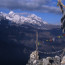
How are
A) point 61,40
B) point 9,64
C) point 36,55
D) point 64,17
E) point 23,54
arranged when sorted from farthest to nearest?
point 61,40 < point 23,54 < point 9,64 < point 36,55 < point 64,17

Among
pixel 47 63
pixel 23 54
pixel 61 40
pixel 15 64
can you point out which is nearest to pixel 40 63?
pixel 47 63

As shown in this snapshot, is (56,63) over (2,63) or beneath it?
over

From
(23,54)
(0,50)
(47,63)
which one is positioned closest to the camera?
(47,63)

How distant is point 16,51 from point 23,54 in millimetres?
9922

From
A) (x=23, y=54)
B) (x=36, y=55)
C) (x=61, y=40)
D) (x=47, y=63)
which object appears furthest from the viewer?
(x=61, y=40)

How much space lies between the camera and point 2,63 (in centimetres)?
7069

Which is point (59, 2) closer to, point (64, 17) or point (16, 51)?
point (64, 17)

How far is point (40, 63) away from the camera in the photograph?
3334 centimetres

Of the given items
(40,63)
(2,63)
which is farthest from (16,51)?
(40,63)

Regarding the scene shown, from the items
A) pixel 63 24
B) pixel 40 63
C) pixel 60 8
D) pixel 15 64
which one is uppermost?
pixel 60 8

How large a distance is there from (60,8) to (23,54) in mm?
59767

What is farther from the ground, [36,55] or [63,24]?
[63,24]

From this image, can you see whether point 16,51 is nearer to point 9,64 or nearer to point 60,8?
point 9,64

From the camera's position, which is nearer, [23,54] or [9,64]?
[9,64]
